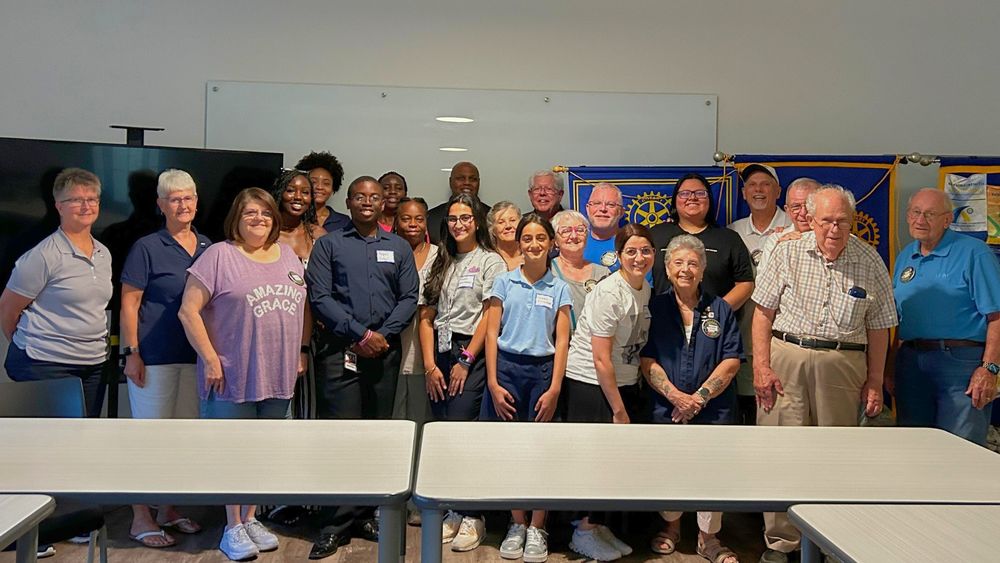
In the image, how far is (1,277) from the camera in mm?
3783

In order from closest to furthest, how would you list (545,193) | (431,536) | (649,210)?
(431,536), (545,193), (649,210)

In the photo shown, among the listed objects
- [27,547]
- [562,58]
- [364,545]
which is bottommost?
[364,545]

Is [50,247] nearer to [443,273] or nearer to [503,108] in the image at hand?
[443,273]

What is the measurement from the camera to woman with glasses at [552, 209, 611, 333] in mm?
3604

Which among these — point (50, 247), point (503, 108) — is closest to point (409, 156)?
point (503, 108)

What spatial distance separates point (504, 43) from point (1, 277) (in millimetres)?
2925

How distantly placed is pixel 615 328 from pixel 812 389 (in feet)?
2.69

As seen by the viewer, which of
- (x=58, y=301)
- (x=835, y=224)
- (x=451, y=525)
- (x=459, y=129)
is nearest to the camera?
(x=835, y=224)

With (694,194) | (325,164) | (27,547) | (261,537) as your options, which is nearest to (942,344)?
(694,194)

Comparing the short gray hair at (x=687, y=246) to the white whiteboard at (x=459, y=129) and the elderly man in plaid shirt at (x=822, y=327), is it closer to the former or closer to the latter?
the elderly man in plaid shirt at (x=822, y=327)

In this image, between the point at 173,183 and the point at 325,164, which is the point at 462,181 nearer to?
the point at 325,164

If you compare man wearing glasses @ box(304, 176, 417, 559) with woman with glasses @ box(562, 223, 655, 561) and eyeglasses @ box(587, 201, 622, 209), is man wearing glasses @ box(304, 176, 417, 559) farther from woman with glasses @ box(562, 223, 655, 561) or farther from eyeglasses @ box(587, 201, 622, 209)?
eyeglasses @ box(587, 201, 622, 209)

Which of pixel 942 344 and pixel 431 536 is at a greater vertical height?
pixel 942 344

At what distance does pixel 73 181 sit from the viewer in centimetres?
354
